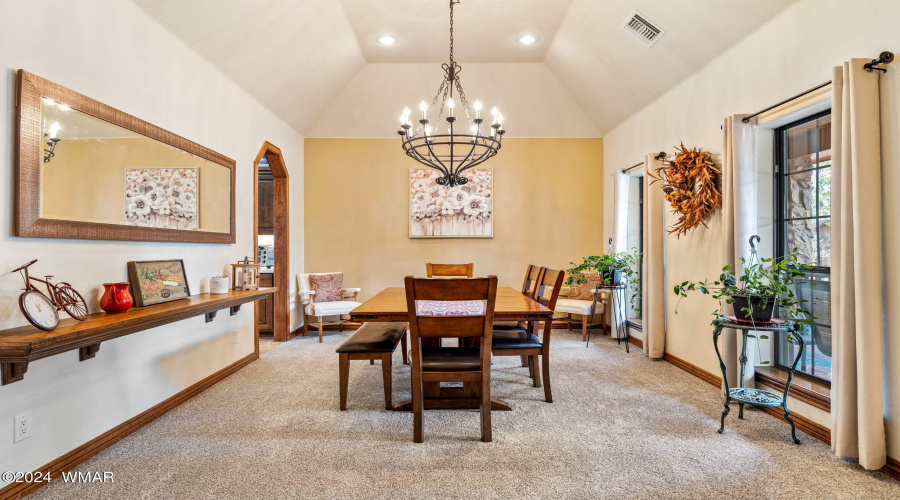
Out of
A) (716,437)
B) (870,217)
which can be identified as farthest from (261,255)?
(870,217)

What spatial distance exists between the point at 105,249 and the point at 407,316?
1.67 m

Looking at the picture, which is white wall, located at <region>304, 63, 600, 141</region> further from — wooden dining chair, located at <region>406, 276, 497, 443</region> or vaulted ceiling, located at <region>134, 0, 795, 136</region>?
wooden dining chair, located at <region>406, 276, 497, 443</region>

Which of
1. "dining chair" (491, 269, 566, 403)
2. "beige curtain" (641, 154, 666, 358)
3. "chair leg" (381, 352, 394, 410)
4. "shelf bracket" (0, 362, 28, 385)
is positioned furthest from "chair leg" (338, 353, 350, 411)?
"beige curtain" (641, 154, 666, 358)

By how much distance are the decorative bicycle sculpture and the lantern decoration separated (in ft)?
4.81

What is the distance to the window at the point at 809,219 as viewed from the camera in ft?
8.75

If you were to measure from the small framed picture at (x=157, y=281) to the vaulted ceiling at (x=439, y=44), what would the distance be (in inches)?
60.3

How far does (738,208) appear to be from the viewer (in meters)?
2.99

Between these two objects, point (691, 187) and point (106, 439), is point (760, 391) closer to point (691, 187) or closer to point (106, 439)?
point (691, 187)

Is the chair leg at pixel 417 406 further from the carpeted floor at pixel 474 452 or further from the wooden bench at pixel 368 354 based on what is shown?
the wooden bench at pixel 368 354

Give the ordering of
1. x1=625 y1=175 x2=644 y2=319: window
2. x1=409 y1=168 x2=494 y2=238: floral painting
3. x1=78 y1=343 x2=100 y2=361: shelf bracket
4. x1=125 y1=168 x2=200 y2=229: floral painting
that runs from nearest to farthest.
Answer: x1=78 y1=343 x2=100 y2=361: shelf bracket → x1=125 y1=168 x2=200 y2=229: floral painting → x1=625 y1=175 x2=644 y2=319: window → x1=409 y1=168 x2=494 y2=238: floral painting

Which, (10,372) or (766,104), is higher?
(766,104)

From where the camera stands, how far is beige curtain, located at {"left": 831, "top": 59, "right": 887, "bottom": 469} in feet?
6.75

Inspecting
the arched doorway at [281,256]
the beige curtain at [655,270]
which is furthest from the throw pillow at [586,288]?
the arched doorway at [281,256]

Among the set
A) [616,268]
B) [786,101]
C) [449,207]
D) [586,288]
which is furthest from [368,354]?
[586,288]
